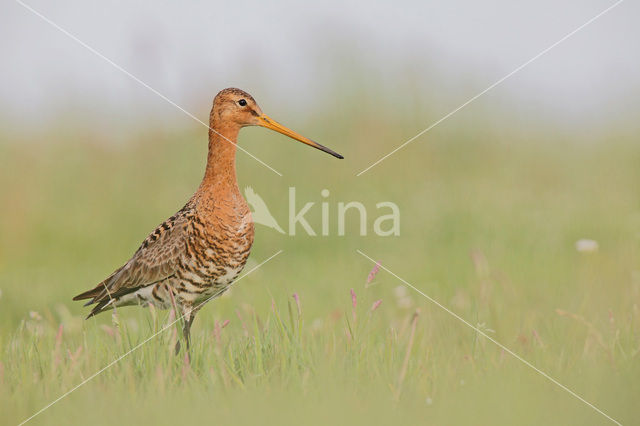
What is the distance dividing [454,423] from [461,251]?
4681 millimetres

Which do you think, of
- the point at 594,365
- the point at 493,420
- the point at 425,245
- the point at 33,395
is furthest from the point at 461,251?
the point at 33,395

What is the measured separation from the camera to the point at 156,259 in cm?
624

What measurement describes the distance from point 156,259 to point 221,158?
0.90 m

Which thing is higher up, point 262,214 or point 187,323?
point 262,214

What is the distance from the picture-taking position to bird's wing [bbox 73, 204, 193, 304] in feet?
20.2

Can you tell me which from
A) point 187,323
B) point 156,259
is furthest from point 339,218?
point 156,259

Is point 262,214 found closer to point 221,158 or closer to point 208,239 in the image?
point 221,158

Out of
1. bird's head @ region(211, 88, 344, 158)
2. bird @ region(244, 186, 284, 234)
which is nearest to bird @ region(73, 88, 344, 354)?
bird's head @ region(211, 88, 344, 158)

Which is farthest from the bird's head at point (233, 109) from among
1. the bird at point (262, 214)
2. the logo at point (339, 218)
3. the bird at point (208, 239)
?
the logo at point (339, 218)

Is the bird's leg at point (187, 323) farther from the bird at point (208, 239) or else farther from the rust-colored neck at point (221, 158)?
the rust-colored neck at point (221, 158)

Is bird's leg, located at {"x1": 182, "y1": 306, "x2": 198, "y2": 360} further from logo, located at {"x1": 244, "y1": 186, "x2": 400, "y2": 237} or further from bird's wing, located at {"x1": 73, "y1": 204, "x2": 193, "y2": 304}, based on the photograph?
logo, located at {"x1": 244, "y1": 186, "x2": 400, "y2": 237}

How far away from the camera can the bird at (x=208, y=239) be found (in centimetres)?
602

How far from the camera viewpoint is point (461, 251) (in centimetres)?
915

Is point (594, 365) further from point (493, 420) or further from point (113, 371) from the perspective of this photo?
point (113, 371)
